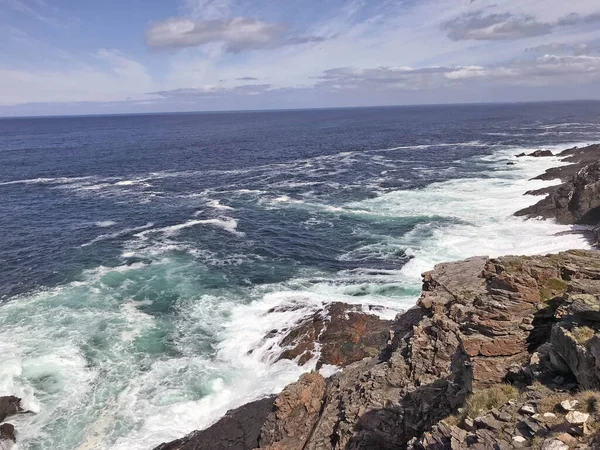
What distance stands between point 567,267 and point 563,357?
28.8 feet

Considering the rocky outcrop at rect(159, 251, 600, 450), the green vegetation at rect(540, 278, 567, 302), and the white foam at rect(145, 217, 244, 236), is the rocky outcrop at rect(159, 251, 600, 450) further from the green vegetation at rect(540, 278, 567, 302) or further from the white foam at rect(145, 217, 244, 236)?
the white foam at rect(145, 217, 244, 236)

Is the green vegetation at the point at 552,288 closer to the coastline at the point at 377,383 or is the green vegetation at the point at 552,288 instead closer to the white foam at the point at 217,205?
the coastline at the point at 377,383

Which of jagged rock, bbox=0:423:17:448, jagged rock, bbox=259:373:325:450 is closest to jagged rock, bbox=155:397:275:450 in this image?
jagged rock, bbox=259:373:325:450

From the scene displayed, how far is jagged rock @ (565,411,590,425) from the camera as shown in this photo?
Result: 12.8 meters

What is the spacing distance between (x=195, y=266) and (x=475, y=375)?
42.1 metres

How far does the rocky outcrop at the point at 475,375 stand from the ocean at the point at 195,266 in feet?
26.2

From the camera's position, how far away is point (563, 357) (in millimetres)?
16203

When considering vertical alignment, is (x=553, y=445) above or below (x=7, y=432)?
above

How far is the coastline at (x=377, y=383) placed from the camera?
70.7ft

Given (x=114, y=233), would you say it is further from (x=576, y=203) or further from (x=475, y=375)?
(x=576, y=203)

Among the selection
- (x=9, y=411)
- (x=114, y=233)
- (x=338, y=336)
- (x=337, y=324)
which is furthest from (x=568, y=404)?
(x=114, y=233)

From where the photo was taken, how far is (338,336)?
124ft

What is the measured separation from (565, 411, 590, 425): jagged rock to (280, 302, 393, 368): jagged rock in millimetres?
22088

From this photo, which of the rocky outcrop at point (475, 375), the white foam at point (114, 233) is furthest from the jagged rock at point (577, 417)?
the white foam at point (114, 233)
